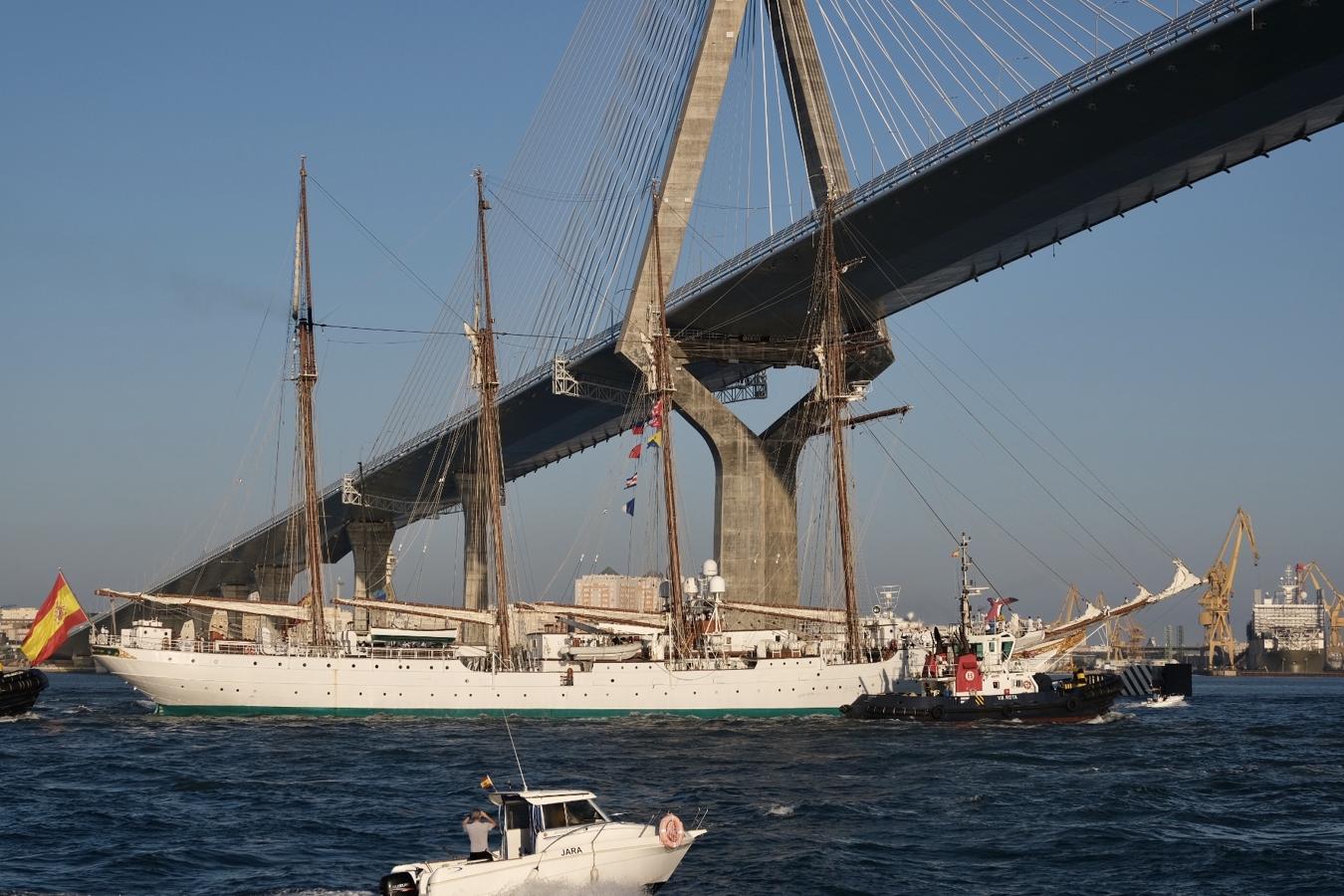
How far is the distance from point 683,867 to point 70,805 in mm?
14956

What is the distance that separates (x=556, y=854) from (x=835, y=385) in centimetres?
4287

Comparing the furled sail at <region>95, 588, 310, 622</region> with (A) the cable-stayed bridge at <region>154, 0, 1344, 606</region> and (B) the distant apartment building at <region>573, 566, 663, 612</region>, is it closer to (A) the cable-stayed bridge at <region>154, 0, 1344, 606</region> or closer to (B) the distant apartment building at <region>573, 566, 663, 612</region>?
(A) the cable-stayed bridge at <region>154, 0, 1344, 606</region>

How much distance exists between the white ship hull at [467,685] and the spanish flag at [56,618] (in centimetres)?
253

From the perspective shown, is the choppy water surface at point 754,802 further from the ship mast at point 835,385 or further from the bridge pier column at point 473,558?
the bridge pier column at point 473,558

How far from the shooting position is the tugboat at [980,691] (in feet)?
162

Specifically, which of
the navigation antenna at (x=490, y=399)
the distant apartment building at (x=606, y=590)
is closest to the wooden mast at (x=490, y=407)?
the navigation antenna at (x=490, y=399)

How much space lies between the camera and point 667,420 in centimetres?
6291

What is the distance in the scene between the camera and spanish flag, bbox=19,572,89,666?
191ft

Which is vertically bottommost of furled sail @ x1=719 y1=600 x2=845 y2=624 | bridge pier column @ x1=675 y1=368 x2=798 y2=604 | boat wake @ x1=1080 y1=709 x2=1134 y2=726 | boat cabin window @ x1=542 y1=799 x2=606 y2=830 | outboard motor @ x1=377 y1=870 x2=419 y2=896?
boat wake @ x1=1080 y1=709 x2=1134 y2=726

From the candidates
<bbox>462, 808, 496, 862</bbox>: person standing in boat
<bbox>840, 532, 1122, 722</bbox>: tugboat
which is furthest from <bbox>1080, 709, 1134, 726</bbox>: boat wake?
<bbox>462, 808, 496, 862</bbox>: person standing in boat

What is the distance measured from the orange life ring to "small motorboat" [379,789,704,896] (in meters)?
0.01

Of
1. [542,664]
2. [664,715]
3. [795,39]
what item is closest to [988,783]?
[664,715]

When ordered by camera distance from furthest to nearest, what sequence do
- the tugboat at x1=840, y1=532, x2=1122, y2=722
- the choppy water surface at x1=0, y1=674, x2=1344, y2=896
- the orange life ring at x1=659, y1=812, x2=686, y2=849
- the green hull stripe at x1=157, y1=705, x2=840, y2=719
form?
the green hull stripe at x1=157, y1=705, x2=840, y2=719
the tugboat at x1=840, y1=532, x2=1122, y2=722
the choppy water surface at x1=0, y1=674, x2=1344, y2=896
the orange life ring at x1=659, y1=812, x2=686, y2=849

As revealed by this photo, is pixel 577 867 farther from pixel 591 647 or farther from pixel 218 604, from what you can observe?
pixel 218 604
